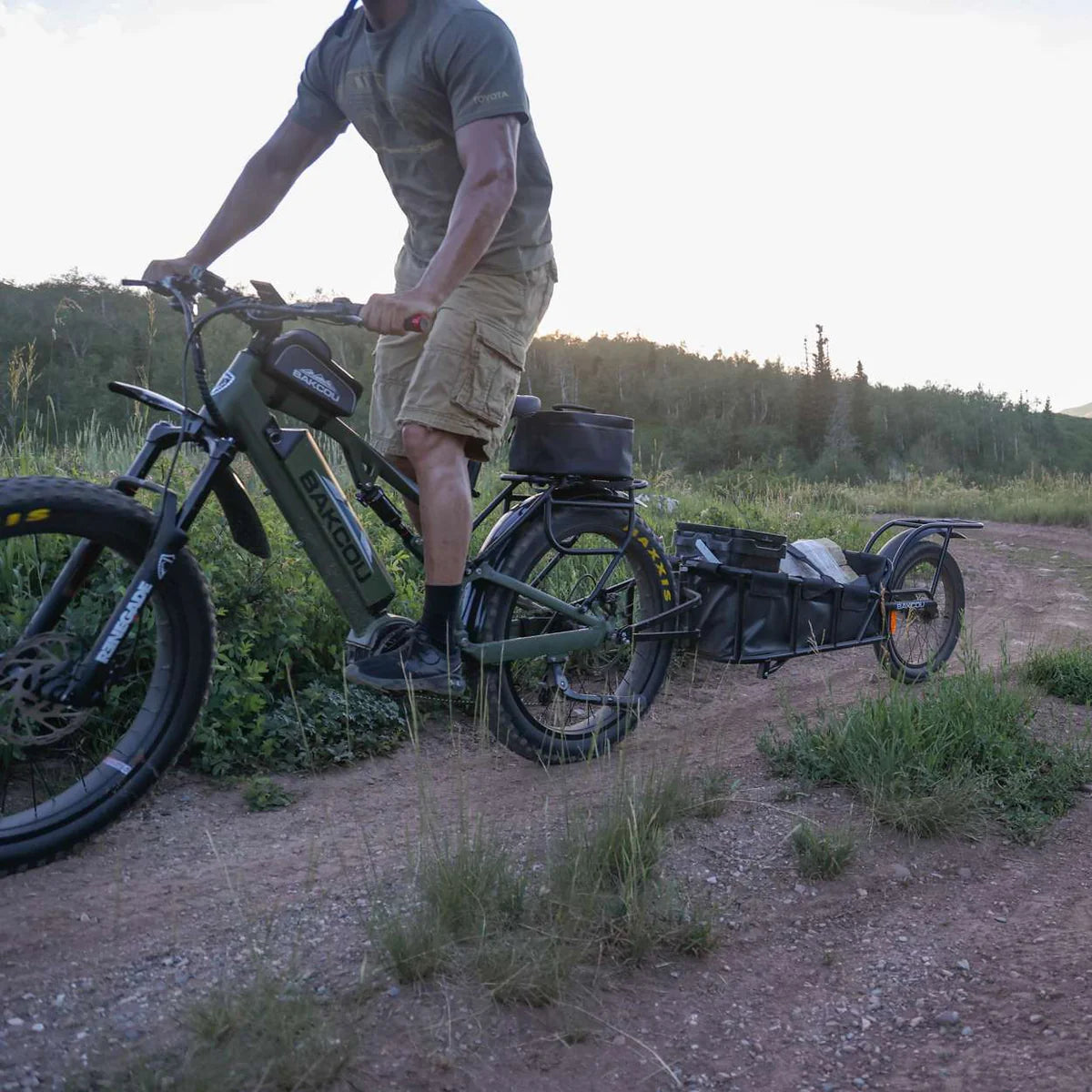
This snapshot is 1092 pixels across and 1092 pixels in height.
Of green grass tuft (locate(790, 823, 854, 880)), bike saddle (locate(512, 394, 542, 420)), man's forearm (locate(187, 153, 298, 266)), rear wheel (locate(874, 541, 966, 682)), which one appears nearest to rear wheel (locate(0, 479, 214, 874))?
man's forearm (locate(187, 153, 298, 266))

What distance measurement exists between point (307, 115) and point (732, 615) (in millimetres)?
2510

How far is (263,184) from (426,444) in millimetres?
1122

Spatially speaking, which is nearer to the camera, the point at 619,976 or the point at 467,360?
the point at 619,976

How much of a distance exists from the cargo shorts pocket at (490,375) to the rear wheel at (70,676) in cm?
102

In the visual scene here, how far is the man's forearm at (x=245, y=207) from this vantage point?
348 cm

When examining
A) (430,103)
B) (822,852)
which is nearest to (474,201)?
(430,103)

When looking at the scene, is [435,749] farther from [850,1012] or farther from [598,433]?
[850,1012]

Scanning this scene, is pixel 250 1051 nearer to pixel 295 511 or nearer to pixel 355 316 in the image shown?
pixel 295 511

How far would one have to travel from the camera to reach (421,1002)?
2.14 meters

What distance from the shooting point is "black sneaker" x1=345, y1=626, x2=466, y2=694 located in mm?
3260

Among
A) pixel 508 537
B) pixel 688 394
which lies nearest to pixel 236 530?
pixel 508 537

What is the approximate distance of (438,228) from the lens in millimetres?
3508

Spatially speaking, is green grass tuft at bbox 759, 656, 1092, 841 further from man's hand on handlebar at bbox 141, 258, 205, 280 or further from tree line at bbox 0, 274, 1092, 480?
tree line at bbox 0, 274, 1092, 480

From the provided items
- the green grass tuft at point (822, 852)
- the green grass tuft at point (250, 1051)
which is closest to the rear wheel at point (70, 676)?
the green grass tuft at point (250, 1051)
